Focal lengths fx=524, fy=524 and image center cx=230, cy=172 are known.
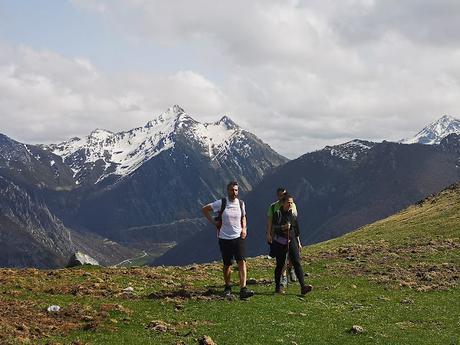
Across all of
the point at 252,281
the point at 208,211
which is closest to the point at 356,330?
the point at 208,211

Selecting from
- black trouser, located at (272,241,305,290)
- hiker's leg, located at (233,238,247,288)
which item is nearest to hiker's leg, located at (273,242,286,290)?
black trouser, located at (272,241,305,290)

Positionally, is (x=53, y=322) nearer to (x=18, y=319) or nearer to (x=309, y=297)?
(x=18, y=319)

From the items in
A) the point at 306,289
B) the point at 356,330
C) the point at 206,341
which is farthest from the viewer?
the point at 306,289

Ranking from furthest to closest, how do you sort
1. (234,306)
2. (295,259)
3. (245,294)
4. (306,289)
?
1. (295,259)
2. (306,289)
3. (245,294)
4. (234,306)

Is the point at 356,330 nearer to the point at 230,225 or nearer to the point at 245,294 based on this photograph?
the point at 245,294

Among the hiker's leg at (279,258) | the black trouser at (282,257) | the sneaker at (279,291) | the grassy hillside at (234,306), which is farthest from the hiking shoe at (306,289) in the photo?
the hiker's leg at (279,258)

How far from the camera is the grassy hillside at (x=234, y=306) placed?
60.3ft

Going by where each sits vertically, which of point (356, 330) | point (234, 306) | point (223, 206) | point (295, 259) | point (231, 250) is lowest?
point (356, 330)

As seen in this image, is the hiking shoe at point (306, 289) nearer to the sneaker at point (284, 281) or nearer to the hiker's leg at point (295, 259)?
the hiker's leg at point (295, 259)

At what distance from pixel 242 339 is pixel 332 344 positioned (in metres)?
3.12

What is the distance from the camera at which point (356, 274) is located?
33031 millimetres

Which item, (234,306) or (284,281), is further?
(284,281)

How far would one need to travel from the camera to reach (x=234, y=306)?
2261 centimetres

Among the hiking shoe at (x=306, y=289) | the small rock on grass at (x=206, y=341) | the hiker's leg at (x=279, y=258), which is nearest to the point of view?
the small rock on grass at (x=206, y=341)
